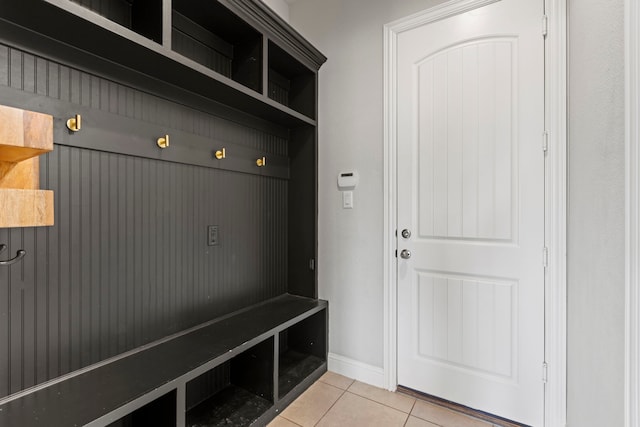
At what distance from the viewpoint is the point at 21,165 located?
0.99 meters

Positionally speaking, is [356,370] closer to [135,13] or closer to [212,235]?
[212,235]

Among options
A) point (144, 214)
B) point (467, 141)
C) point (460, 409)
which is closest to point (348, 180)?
point (467, 141)

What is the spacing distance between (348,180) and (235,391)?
5.06ft

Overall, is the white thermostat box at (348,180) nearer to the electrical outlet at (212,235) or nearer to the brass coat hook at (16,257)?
the electrical outlet at (212,235)

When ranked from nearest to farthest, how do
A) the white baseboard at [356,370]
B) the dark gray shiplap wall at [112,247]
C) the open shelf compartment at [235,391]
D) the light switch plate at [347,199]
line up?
1. the dark gray shiplap wall at [112,247]
2. the open shelf compartment at [235,391]
3. the white baseboard at [356,370]
4. the light switch plate at [347,199]

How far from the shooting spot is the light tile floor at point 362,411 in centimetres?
167

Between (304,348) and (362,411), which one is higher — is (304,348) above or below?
above

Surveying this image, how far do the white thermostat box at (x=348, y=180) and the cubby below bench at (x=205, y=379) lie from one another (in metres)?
0.88

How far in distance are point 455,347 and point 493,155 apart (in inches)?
45.8

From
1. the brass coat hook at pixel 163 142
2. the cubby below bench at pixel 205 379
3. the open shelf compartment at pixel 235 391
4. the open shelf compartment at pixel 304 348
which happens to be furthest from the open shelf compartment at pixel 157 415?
the brass coat hook at pixel 163 142

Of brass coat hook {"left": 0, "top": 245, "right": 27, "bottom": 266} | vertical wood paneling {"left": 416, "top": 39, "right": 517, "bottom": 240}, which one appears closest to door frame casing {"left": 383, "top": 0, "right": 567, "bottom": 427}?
vertical wood paneling {"left": 416, "top": 39, "right": 517, "bottom": 240}

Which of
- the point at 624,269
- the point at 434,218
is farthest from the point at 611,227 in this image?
the point at 434,218

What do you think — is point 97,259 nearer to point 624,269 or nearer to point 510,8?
point 624,269

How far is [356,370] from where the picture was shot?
2127 millimetres
